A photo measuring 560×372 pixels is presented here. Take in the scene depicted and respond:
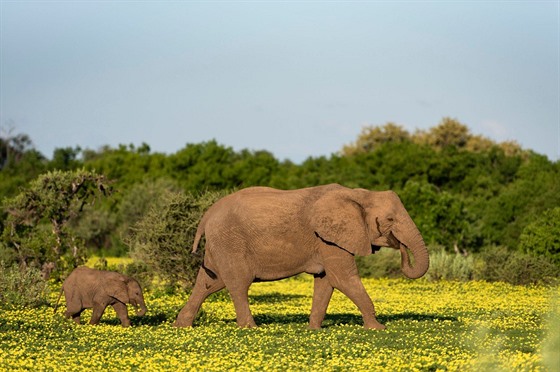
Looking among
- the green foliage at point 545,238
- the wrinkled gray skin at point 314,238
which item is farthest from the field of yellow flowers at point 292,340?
the green foliage at point 545,238

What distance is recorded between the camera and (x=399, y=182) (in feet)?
222

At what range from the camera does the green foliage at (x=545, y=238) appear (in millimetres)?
38312

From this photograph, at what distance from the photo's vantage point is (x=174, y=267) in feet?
99.2

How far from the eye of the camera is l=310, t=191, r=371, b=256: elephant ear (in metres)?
19.9

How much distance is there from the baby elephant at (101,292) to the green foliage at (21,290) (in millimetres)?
4510

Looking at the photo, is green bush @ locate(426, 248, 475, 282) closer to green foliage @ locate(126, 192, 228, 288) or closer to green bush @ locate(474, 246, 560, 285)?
Answer: green bush @ locate(474, 246, 560, 285)

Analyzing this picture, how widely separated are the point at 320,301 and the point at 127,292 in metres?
3.92

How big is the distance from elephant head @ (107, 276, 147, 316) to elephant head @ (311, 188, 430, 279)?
398cm

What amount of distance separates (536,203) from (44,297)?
28.7 m

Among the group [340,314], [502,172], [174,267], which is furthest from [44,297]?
[502,172]

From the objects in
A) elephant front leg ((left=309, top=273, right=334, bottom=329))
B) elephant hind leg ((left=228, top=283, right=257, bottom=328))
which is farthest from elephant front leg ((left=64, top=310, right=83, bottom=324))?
elephant front leg ((left=309, top=273, right=334, bottom=329))

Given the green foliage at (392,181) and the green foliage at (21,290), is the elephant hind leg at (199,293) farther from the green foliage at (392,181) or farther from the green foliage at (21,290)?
the green foliage at (392,181)

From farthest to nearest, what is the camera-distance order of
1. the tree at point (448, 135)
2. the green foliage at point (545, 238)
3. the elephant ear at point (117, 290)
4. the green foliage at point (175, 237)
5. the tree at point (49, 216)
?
the tree at point (448, 135), the green foliage at point (545, 238), the tree at point (49, 216), the green foliage at point (175, 237), the elephant ear at point (117, 290)

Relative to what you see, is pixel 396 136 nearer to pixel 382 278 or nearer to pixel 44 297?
pixel 382 278
